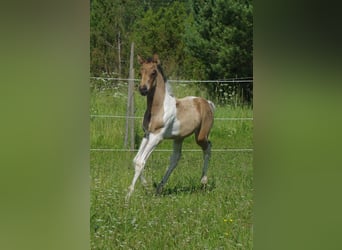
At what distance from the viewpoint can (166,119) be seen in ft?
15.1

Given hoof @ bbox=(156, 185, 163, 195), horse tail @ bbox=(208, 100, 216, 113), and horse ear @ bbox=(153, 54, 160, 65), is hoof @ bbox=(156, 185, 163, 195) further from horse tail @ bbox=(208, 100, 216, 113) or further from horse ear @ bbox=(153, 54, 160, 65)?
horse ear @ bbox=(153, 54, 160, 65)

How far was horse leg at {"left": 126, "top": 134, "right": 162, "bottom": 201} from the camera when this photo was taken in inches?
179

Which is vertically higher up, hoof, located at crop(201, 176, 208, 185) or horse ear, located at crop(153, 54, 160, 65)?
horse ear, located at crop(153, 54, 160, 65)

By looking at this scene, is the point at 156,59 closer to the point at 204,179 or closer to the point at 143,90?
the point at 143,90

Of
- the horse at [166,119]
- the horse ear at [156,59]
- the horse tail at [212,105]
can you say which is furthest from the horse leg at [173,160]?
the horse ear at [156,59]

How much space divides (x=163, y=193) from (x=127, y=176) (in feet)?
1.06

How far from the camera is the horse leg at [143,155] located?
14.9 ft

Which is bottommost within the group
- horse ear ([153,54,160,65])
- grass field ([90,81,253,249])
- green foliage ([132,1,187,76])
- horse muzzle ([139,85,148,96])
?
grass field ([90,81,253,249])

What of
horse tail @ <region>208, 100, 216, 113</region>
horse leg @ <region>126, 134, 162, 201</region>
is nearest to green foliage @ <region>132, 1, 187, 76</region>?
horse tail @ <region>208, 100, 216, 113</region>

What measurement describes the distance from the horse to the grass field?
5 centimetres

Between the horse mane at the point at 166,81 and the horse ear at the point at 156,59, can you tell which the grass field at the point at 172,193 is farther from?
the horse ear at the point at 156,59
